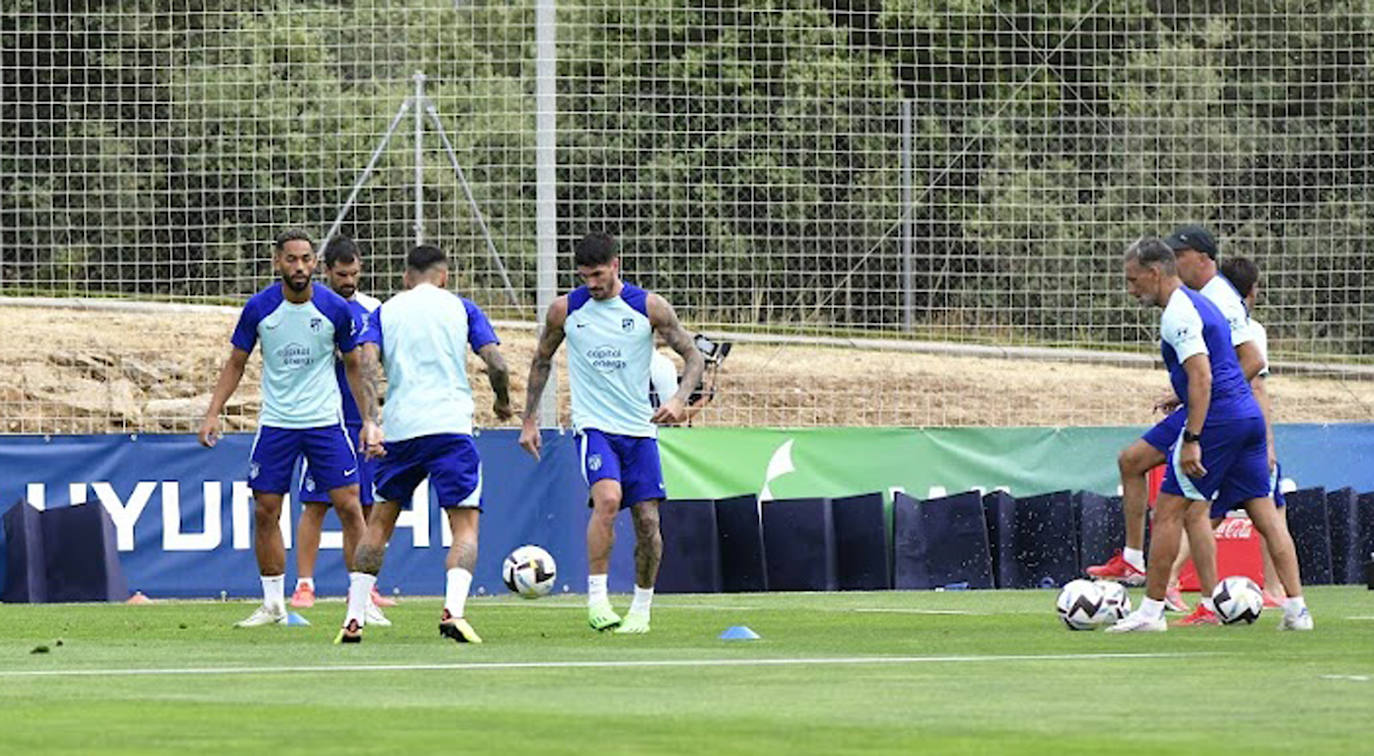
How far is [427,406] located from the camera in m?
13.3

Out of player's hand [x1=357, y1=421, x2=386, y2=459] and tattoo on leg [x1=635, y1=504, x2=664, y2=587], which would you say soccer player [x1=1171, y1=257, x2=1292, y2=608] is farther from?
player's hand [x1=357, y1=421, x2=386, y2=459]

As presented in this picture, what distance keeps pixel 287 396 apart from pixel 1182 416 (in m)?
4.93

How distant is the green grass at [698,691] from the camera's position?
7445mm

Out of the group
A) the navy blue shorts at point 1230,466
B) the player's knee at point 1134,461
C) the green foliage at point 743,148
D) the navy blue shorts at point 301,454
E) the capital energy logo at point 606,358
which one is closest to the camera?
the navy blue shorts at point 1230,466

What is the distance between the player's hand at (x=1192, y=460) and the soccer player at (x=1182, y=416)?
0.66 meters

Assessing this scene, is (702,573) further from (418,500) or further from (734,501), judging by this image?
(418,500)

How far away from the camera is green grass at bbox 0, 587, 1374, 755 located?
24.4 ft

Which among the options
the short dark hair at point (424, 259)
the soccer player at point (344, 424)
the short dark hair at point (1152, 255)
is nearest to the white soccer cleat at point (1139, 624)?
the short dark hair at point (1152, 255)

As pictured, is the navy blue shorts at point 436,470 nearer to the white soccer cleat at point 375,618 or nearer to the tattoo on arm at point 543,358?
the tattoo on arm at point 543,358

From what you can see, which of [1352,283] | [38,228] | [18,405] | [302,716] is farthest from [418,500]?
[302,716]

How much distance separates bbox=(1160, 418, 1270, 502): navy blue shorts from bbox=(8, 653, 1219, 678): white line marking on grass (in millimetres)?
2532

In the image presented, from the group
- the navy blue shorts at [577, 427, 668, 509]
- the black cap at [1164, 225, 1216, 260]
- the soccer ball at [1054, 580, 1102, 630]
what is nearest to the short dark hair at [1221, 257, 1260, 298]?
the black cap at [1164, 225, 1216, 260]

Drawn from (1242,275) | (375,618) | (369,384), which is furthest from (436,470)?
(1242,275)

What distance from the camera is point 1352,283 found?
25469mm
